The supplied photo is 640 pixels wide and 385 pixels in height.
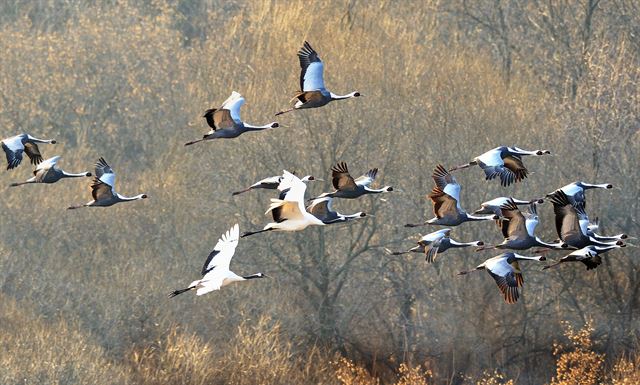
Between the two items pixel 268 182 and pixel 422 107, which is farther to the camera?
pixel 422 107

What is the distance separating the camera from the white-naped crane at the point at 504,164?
90.2ft

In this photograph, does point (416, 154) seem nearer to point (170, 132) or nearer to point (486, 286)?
point (486, 286)

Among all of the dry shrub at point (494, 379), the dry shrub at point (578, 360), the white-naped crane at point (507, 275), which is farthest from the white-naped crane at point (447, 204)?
the dry shrub at point (494, 379)

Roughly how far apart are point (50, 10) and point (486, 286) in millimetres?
24337

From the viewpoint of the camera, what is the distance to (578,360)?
137 feet

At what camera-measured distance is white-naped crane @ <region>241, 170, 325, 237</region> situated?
25.4 metres

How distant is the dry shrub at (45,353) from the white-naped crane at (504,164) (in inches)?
617

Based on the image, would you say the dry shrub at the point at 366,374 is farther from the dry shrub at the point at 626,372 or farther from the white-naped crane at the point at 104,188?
the white-naped crane at the point at 104,188

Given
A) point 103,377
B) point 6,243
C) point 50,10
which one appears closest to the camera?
point 103,377

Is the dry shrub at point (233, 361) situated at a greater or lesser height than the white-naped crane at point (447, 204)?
lesser

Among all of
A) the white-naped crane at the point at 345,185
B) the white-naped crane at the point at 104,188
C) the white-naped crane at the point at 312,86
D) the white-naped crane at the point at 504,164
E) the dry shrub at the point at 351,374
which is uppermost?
the white-naped crane at the point at 312,86

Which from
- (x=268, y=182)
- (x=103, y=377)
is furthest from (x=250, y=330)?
(x=268, y=182)

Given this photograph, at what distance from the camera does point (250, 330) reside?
146ft

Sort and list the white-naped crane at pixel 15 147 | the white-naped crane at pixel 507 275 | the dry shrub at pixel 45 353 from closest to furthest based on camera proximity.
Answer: the white-naped crane at pixel 507 275, the white-naped crane at pixel 15 147, the dry shrub at pixel 45 353
